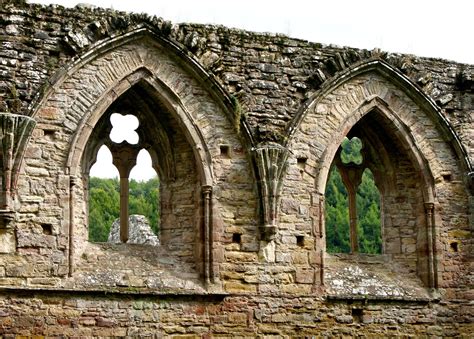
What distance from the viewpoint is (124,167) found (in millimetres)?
13969

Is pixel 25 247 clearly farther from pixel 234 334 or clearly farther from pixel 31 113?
pixel 234 334

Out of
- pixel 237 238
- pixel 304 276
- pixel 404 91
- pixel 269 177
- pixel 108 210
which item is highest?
pixel 108 210

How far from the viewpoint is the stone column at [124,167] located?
13820 millimetres

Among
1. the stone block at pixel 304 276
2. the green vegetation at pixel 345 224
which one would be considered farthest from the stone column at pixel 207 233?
the green vegetation at pixel 345 224

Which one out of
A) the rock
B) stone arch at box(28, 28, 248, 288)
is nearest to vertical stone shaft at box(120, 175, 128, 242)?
stone arch at box(28, 28, 248, 288)

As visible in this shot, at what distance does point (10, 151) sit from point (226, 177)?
272 cm

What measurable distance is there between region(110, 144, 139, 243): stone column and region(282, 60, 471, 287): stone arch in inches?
78.7

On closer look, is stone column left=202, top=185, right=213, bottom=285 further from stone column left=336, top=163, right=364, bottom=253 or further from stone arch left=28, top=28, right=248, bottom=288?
stone column left=336, top=163, right=364, bottom=253

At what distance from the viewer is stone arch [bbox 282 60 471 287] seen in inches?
570

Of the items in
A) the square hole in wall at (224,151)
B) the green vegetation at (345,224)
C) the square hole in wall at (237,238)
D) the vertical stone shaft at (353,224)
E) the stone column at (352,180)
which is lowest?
the square hole in wall at (237,238)

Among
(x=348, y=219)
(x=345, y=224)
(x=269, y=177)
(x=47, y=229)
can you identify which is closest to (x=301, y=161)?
(x=269, y=177)

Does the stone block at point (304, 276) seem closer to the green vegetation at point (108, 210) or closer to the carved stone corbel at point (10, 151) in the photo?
the carved stone corbel at point (10, 151)

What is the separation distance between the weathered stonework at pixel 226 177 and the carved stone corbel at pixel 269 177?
0.02 meters

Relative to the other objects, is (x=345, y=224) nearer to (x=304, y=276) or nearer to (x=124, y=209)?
(x=304, y=276)
